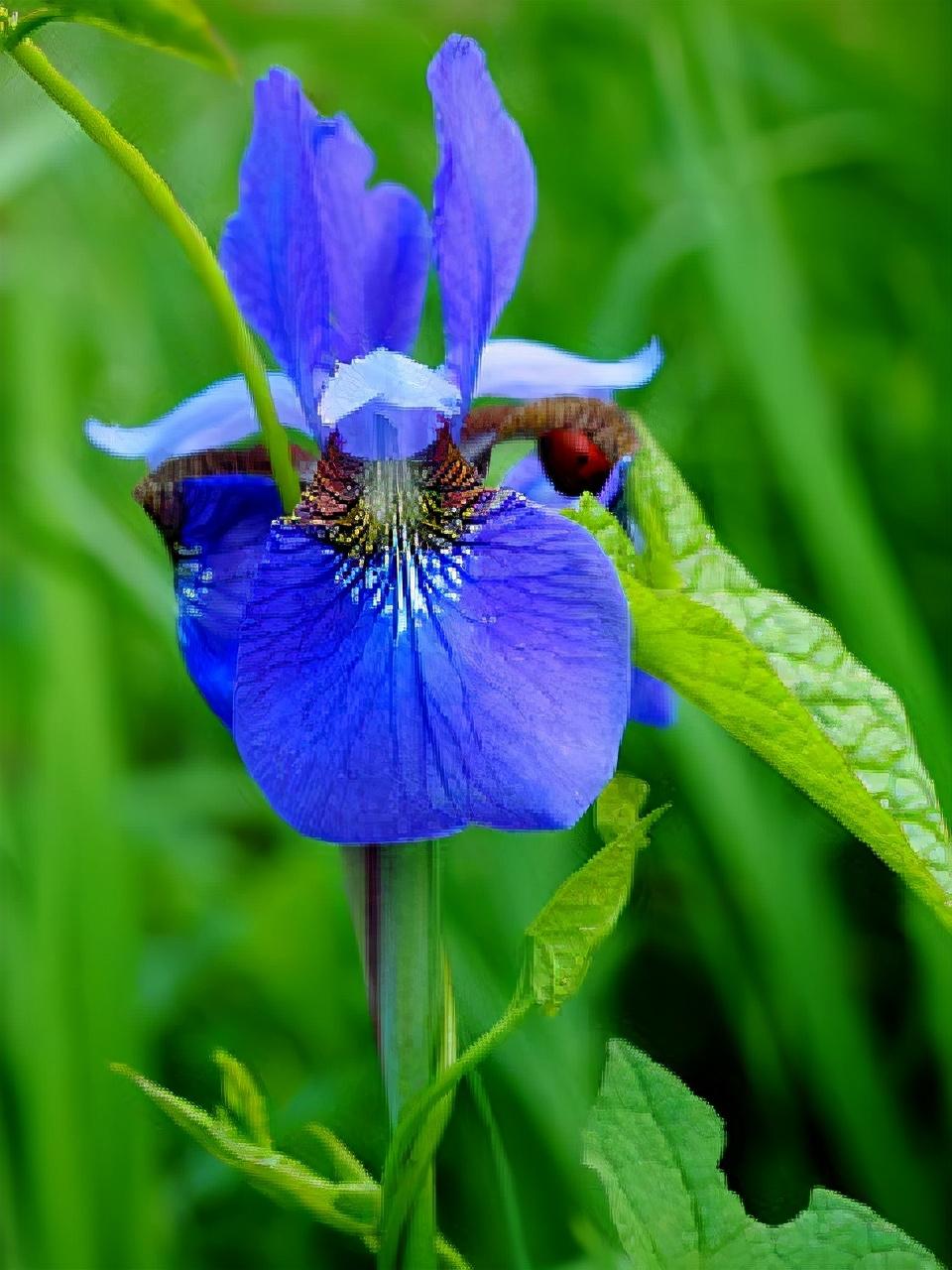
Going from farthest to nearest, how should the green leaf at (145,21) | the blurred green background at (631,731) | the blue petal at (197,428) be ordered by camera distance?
the blurred green background at (631,731) → the blue petal at (197,428) → the green leaf at (145,21)

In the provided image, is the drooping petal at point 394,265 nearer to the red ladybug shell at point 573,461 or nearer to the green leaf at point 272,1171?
the red ladybug shell at point 573,461

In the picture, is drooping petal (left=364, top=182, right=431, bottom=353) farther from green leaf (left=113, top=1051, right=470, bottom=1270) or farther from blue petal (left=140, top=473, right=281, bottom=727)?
green leaf (left=113, top=1051, right=470, bottom=1270)

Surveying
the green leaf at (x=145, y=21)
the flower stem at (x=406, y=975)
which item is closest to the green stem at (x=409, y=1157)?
the flower stem at (x=406, y=975)

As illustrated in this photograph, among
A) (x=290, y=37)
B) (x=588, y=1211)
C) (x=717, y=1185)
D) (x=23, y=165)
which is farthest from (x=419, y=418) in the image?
(x=290, y=37)

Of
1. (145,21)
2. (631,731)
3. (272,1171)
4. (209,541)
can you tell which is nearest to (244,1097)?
(272,1171)

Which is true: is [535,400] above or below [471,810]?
above

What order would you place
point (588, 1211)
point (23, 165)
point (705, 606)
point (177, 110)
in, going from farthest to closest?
point (177, 110) < point (23, 165) < point (588, 1211) < point (705, 606)

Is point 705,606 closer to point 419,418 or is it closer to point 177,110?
point 419,418
